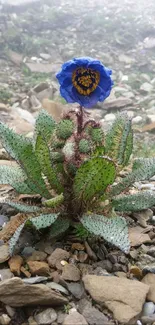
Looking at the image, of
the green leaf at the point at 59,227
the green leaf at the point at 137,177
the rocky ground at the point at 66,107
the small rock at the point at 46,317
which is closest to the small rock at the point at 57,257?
the rocky ground at the point at 66,107

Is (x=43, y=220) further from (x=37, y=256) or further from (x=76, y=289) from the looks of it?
(x=76, y=289)

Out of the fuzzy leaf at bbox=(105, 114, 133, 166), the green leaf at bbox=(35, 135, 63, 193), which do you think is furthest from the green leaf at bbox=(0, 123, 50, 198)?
the fuzzy leaf at bbox=(105, 114, 133, 166)

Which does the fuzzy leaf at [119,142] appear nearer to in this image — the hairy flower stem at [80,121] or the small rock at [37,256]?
the hairy flower stem at [80,121]

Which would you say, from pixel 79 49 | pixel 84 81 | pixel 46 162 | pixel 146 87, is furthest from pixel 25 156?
pixel 79 49

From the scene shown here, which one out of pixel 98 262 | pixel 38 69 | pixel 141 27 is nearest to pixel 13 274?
pixel 98 262

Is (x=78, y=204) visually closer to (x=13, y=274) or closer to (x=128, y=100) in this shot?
(x=13, y=274)

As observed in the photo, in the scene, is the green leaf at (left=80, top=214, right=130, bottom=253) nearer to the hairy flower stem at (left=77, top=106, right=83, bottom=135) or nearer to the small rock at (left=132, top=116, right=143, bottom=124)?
the hairy flower stem at (left=77, top=106, right=83, bottom=135)
